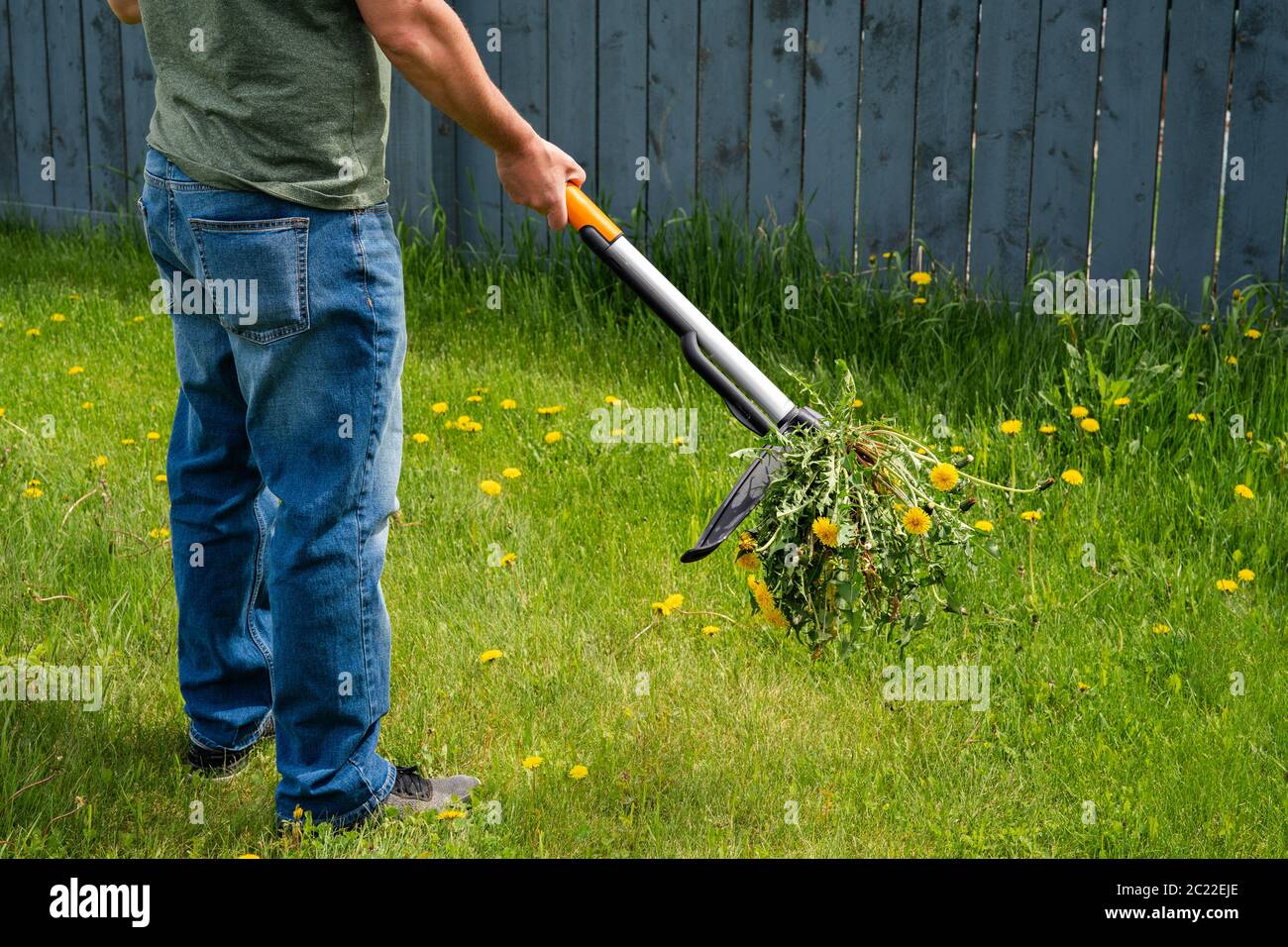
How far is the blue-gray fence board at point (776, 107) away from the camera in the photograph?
4.86 meters

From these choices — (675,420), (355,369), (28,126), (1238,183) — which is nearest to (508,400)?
(675,420)

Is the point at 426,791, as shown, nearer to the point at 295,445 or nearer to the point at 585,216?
the point at 295,445

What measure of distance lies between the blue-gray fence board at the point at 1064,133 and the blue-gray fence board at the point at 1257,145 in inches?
16.5

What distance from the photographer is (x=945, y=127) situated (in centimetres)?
464

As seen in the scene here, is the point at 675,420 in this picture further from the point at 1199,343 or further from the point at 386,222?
the point at 386,222

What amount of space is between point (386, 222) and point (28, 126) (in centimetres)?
564

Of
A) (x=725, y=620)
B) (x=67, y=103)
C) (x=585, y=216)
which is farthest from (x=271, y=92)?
(x=67, y=103)

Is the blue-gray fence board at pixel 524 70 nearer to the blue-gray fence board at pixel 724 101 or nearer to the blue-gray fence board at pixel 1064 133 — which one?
the blue-gray fence board at pixel 724 101

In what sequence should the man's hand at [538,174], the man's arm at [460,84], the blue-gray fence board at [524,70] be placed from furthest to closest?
the blue-gray fence board at [524,70] < the man's hand at [538,174] < the man's arm at [460,84]

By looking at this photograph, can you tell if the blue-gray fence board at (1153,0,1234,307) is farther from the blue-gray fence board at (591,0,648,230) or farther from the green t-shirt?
the green t-shirt

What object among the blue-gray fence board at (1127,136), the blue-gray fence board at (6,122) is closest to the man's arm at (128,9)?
the blue-gray fence board at (1127,136)

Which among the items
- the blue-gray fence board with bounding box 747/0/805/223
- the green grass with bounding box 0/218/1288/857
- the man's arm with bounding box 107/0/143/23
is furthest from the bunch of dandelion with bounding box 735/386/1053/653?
the blue-gray fence board with bounding box 747/0/805/223

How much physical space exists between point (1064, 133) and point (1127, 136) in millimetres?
195
